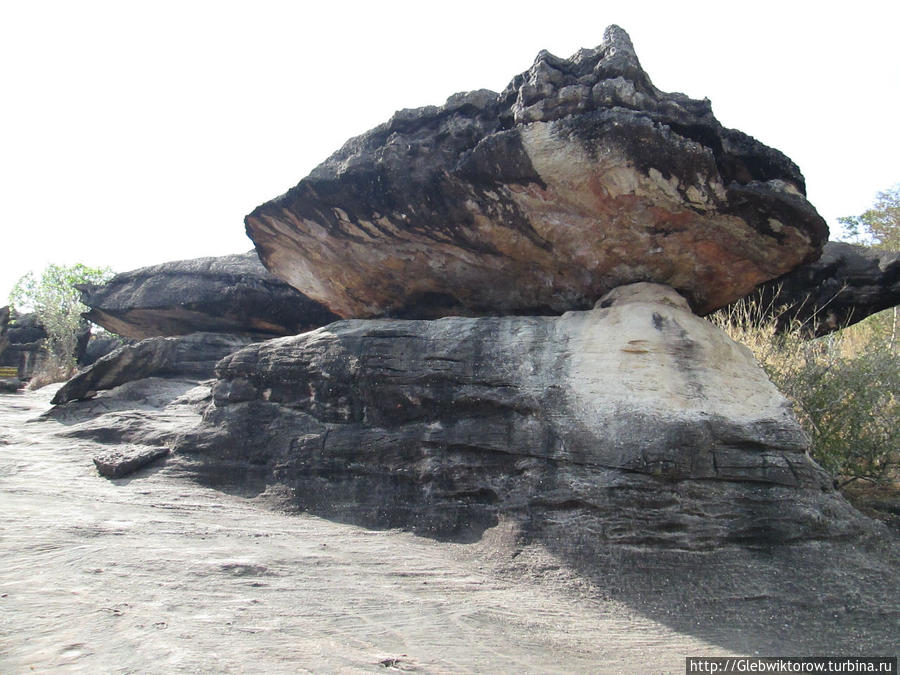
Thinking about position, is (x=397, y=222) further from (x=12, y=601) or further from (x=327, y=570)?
(x=12, y=601)

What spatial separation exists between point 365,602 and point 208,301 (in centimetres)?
953

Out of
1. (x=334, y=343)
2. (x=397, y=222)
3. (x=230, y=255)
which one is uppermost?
(x=230, y=255)

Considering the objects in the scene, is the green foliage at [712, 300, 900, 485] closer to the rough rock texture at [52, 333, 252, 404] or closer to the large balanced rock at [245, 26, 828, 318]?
the large balanced rock at [245, 26, 828, 318]

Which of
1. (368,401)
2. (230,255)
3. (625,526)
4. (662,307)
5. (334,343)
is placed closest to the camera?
(625,526)

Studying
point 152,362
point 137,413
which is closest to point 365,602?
point 137,413

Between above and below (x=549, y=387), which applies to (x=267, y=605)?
below

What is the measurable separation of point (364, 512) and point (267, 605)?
7.05 feet

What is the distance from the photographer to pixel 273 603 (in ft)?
12.1

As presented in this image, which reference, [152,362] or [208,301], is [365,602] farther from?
[208,301]

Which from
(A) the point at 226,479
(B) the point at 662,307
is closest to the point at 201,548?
(A) the point at 226,479

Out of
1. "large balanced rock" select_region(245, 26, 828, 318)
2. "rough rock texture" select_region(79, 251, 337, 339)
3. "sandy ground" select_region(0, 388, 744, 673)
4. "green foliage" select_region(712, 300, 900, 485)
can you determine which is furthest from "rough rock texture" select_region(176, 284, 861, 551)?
"rough rock texture" select_region(79, 251, 337, 339)

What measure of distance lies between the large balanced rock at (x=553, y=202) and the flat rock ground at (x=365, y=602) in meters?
3.01

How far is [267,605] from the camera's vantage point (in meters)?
3.64

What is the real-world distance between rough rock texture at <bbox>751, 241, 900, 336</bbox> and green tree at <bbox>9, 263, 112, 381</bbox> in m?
17.1
